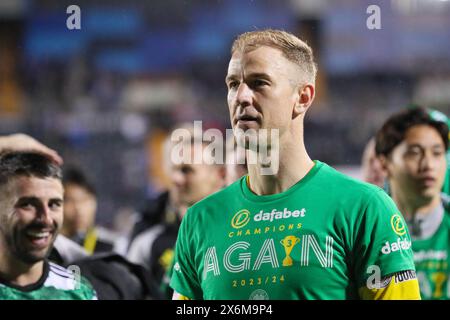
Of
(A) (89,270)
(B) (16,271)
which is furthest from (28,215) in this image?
(A) (89,270)

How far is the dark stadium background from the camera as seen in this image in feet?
38.2

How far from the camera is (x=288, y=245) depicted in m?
2.14

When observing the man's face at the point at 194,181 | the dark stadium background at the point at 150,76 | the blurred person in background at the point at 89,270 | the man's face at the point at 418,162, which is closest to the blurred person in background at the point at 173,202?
the man's face at the point at 194,181

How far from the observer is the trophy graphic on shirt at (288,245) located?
213cm

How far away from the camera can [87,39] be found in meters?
12.9

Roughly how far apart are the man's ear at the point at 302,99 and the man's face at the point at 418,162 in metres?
1.04

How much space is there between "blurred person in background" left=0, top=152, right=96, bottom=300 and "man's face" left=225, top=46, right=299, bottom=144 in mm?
938

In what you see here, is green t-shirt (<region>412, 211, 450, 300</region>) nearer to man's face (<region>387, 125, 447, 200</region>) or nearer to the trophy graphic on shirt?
man's face (<region>387, 125, 447, 200</region>)

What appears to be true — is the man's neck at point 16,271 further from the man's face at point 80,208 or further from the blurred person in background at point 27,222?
the man's face at point 80,208

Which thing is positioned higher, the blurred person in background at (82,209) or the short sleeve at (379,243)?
the blurred person in background at (82,209)

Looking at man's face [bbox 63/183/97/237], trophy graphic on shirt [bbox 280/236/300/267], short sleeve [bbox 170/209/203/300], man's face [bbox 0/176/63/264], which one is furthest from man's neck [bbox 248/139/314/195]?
man's face [bbox 63/183/97/237]

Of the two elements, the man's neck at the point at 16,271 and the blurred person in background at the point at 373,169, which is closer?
the man's neck at the point at 16,271

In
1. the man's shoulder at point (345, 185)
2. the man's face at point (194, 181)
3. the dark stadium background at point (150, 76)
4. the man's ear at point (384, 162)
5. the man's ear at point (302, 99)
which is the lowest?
the man's shoulder at point (345, 185)

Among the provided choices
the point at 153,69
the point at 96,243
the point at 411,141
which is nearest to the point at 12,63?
the point at 153,69
